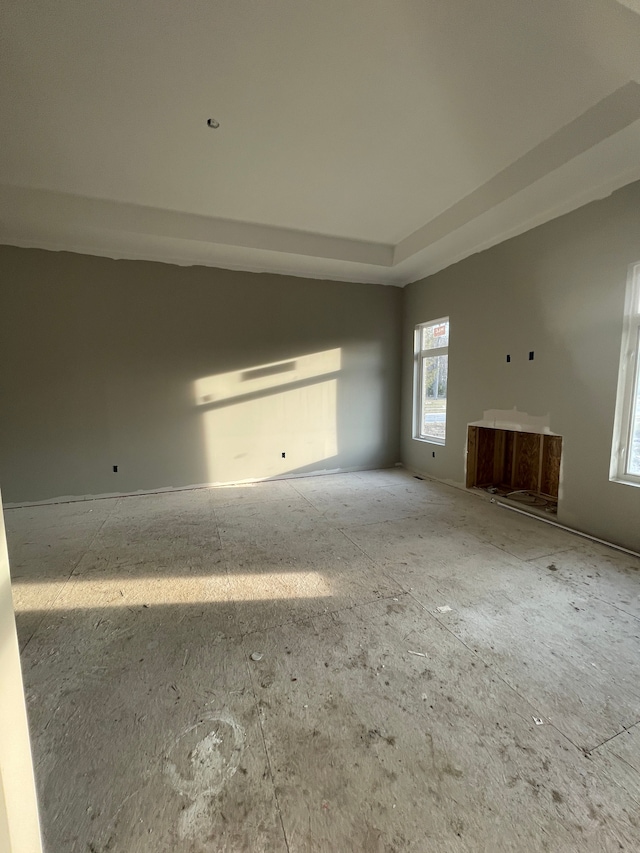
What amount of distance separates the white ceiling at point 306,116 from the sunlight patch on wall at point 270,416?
1812 mm

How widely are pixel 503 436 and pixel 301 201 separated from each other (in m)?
3.86

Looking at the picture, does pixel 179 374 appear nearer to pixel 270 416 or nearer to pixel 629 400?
pixel 270 416

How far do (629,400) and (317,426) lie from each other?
366cm

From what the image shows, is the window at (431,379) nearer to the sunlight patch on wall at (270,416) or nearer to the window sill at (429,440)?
the window sill at (429,440)

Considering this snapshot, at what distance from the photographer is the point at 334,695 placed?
5.04 feet

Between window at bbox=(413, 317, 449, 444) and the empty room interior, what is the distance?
59 millimetres

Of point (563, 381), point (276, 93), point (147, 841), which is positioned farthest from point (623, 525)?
point (276, 93)

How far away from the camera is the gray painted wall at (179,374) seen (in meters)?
4.11

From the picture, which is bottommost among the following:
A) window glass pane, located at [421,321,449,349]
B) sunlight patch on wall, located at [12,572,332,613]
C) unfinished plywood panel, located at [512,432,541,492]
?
sunlight patch on wall, located at [12,572,332,613]

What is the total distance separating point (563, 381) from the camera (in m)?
3.35

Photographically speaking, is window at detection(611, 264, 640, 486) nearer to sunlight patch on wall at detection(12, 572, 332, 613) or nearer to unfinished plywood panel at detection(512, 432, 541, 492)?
unfinished plywood panel at detection(512, 432, 541, 492)

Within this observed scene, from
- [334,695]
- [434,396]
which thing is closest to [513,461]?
[434,396]

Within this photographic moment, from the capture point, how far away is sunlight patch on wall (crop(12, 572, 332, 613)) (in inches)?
88.7

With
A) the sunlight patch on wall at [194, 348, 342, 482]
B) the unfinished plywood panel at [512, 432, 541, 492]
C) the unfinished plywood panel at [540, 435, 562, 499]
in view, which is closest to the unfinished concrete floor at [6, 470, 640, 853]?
the unfinished plywood panel at [540, 435, 562, 499]
